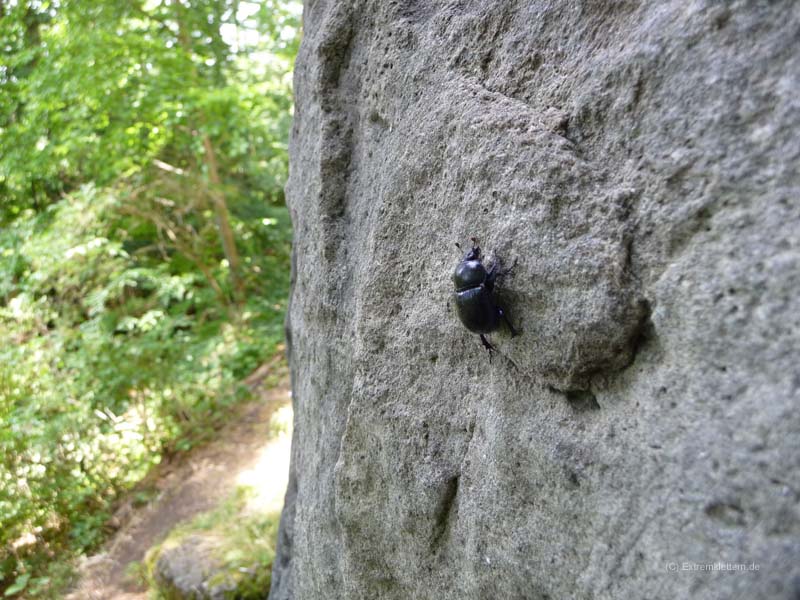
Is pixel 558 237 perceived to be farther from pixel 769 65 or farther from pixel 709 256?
pixel 769 65

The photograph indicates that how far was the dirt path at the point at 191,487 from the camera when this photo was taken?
5.50 metres

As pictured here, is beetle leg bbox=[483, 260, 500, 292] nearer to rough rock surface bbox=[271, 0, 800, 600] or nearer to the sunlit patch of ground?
rough rock surface bbox=[271, 0, 800, 600]

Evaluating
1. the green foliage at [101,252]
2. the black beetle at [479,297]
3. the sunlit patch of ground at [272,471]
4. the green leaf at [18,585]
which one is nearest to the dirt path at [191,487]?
the sunlit patch of ground at [272,471]

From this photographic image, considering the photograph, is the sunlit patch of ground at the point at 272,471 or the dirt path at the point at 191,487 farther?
the dirt path at the point at 191,487

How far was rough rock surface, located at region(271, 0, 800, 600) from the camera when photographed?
107 centimetres

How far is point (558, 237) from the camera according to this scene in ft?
4.73

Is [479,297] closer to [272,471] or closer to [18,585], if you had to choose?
[272,471]

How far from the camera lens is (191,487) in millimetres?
6445

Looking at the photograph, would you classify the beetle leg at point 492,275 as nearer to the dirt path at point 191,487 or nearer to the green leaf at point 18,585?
the dirt path at point 191,487

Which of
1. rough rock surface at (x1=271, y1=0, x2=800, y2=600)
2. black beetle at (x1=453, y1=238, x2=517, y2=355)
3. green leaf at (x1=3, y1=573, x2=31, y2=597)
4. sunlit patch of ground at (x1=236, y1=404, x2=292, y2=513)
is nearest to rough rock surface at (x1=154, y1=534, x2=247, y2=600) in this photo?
sunlit patch of ground at (x1=236, y1=404, x2=292, y2=513)

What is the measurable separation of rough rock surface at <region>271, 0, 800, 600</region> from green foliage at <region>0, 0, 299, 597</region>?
506 cm

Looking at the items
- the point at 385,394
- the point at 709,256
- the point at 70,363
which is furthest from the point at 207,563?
the point at 709,256

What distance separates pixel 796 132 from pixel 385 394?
1.47 metres

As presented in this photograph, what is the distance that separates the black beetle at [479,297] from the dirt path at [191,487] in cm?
429
